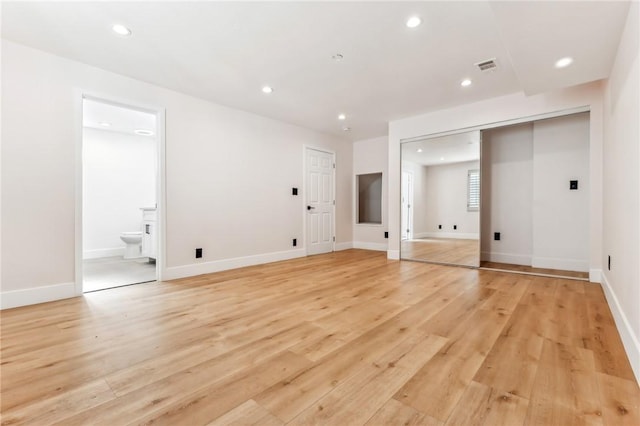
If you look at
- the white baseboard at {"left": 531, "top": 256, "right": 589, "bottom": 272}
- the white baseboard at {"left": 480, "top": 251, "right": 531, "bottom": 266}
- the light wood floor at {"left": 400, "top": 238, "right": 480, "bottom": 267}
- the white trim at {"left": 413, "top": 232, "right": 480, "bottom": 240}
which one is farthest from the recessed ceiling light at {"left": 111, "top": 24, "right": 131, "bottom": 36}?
the white trim at {"left": 413, "top": 232, "right": 480, "bottom": 240}

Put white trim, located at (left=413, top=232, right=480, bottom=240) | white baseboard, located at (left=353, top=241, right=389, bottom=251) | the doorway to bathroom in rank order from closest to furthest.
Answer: the doorway to bathroom < white baseboard, located at (left=353, top=241, right=389, bottom=251) < white trim, located at (left=413, top=232, right=480, bottom=240)

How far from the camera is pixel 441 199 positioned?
7070mm

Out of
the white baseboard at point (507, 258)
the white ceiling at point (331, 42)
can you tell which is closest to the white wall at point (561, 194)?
the white baseboard at point (507, 258)

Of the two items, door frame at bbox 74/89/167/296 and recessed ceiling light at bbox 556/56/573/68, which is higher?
recessed ceiling light at bbox 556/56/573/68

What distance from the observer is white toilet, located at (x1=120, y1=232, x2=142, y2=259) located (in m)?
5.20

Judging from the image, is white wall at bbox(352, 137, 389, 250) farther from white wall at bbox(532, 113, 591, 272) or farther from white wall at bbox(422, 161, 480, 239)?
white wall at bbox(532, 113, 591, 272)

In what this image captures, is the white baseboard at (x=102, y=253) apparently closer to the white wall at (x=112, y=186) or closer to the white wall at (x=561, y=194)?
the white wall at (x=112, y=186)

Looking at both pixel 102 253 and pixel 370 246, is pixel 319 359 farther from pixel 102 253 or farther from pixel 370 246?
pixel 102 253

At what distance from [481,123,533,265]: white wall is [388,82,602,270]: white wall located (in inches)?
32.1

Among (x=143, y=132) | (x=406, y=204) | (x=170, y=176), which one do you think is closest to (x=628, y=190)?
(x=406, y=204)

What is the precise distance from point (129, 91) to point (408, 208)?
16.9 feet

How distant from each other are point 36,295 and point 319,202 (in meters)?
4.30

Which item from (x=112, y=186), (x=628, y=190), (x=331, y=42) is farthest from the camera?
(x=112, y=186)

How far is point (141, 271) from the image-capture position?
4.27 meters
